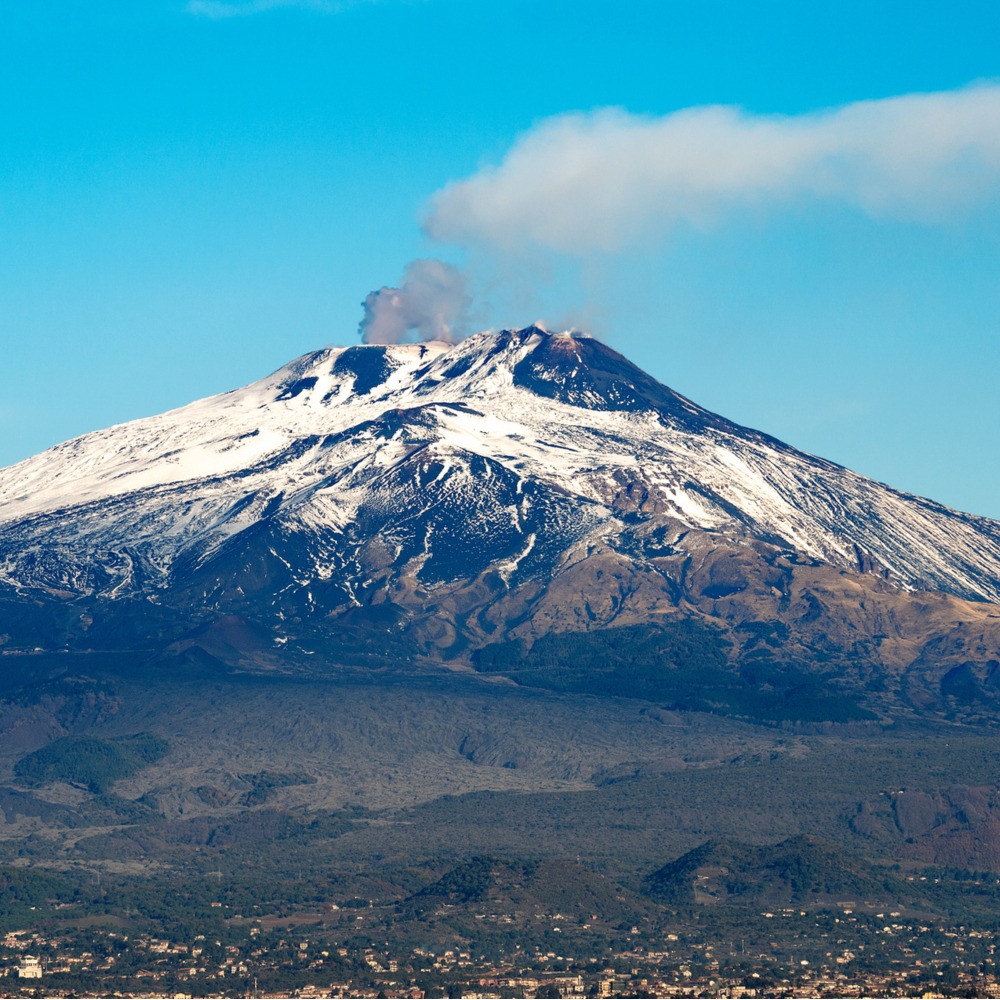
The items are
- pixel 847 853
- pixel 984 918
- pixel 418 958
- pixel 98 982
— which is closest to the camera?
pixel 98 982

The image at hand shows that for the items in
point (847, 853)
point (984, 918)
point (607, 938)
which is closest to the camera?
point (607, 938)

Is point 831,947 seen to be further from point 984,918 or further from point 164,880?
point 164,880

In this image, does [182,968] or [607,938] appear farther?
[607,938]

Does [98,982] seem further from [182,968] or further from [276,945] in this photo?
[276,945]

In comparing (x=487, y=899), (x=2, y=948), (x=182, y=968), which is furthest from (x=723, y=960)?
(x=2, y=948)

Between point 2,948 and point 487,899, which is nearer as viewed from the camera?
point 2,948

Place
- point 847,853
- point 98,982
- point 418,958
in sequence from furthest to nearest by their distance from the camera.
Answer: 1. point 847,853
2. point 418,958
3. point 98,982

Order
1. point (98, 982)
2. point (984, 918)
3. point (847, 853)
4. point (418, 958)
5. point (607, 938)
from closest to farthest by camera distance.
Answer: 1. point (98, 982)
2. point (418, 958)
3. point (607, 938)
4. point (984, 918)
5. point (847, 853)

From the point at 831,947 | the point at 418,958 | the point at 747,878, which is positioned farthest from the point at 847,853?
the point at 418,958
